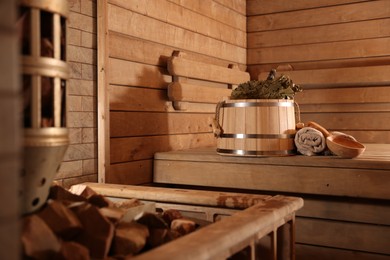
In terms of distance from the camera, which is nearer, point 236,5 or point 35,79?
point 35,79

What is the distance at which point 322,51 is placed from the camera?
407 centimetres

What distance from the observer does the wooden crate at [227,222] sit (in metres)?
1.17

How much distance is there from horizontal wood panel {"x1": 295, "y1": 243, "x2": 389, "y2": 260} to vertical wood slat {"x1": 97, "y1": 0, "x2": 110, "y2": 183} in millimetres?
1136

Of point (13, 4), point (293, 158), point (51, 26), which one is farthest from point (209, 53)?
point (13, 4)

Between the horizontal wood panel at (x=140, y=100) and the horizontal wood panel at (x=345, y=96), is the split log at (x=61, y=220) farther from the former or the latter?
the horizontal wood panel at (x=345, y=96)

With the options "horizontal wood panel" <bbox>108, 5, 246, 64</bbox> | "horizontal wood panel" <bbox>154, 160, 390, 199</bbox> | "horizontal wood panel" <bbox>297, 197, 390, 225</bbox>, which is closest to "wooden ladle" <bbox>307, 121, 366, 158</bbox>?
"horizontal wood panel" <bbox>154, 160, 390, 199</bbox>

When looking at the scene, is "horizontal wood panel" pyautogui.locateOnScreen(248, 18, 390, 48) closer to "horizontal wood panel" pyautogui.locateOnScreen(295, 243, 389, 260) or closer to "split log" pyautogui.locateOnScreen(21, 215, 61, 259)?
"horizontal wood panel" pyautogui.locateOnScreen(295, 243, 389, 260)

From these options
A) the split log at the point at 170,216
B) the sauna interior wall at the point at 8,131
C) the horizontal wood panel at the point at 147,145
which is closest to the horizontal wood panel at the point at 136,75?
the horizontal wood panel at the point at 147,145

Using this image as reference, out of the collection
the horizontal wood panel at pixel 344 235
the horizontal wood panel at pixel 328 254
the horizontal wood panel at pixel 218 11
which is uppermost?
the horizontal wood panel at pixel 218 11

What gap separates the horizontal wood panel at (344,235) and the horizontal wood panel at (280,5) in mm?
2229

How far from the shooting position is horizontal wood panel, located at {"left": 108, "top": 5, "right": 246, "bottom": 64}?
2746 mm

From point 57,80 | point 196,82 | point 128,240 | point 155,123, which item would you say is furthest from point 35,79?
point 196,82

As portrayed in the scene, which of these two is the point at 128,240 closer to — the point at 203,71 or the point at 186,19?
the point at 203,71

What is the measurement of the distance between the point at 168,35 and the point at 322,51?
5.01 feet
